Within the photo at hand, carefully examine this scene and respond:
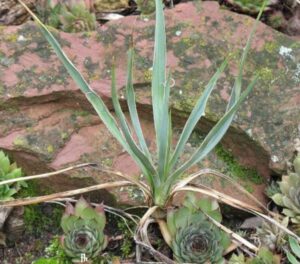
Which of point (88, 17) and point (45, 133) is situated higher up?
point (88, 17)

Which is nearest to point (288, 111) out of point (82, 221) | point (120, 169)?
point (120, 169)

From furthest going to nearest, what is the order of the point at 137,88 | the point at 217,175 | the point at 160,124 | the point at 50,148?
the point at 137,88 → the point at 50,148 → the point at 217,175 → the point at 160,124

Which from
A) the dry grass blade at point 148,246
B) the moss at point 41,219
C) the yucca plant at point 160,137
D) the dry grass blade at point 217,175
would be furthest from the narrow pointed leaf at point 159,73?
the moss at point 41,219

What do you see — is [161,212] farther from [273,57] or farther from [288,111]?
[273,57]

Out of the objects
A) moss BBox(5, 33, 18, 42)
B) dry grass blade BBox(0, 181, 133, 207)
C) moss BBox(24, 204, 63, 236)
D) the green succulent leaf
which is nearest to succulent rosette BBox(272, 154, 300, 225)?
dry grass blade BBox(0, 181, 133, 207)

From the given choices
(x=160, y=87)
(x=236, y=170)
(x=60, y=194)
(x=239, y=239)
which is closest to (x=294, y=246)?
(x=239, y=239)

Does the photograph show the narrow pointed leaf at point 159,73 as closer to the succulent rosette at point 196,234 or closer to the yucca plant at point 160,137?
the yucca plant at point 160,137

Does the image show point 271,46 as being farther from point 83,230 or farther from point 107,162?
point 83,230
